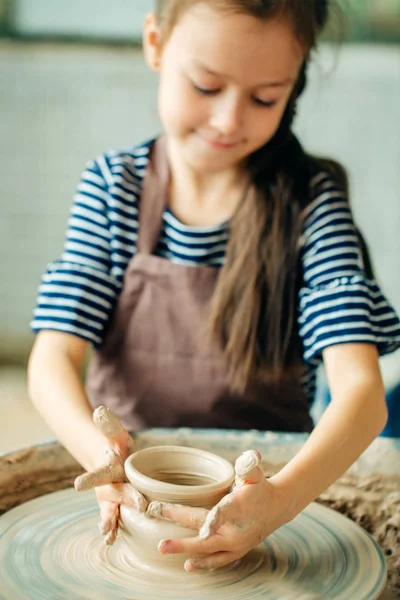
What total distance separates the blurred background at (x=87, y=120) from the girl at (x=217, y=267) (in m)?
1.18

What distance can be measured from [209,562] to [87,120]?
205 cm

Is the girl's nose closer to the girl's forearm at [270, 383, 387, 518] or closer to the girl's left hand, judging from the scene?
the girl's forearm at [270, 383, 387, 518]

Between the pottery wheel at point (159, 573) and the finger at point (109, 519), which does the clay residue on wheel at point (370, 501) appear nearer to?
the pottery wheel at point (159, 573)

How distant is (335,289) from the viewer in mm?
1127

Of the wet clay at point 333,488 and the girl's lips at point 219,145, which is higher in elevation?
the girl's lips at point 219,145

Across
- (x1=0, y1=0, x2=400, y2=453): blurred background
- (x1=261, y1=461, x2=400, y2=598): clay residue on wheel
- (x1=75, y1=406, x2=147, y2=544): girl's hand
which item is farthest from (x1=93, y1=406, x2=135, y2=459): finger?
(x1=0, y1=0, x2=400, y2=453): blurred background

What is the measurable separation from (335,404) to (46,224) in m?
1.88

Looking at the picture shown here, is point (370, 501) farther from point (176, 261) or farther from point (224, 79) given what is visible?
point (224, 79)

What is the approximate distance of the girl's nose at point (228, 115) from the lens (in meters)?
1.04

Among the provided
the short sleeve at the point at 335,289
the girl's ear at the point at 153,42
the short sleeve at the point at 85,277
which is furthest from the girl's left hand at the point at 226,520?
the girl's ear at the point at 153,42

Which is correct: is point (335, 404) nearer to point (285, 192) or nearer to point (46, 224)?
point (285, 192)

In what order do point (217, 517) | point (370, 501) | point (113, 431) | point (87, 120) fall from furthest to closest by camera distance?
point (87, 120)
point (370, 501)
point (113, 431)
point (217, 517)

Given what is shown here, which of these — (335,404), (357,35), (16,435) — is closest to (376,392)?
(335,404)

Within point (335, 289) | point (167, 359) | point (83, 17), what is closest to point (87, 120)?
point (83, 17)
